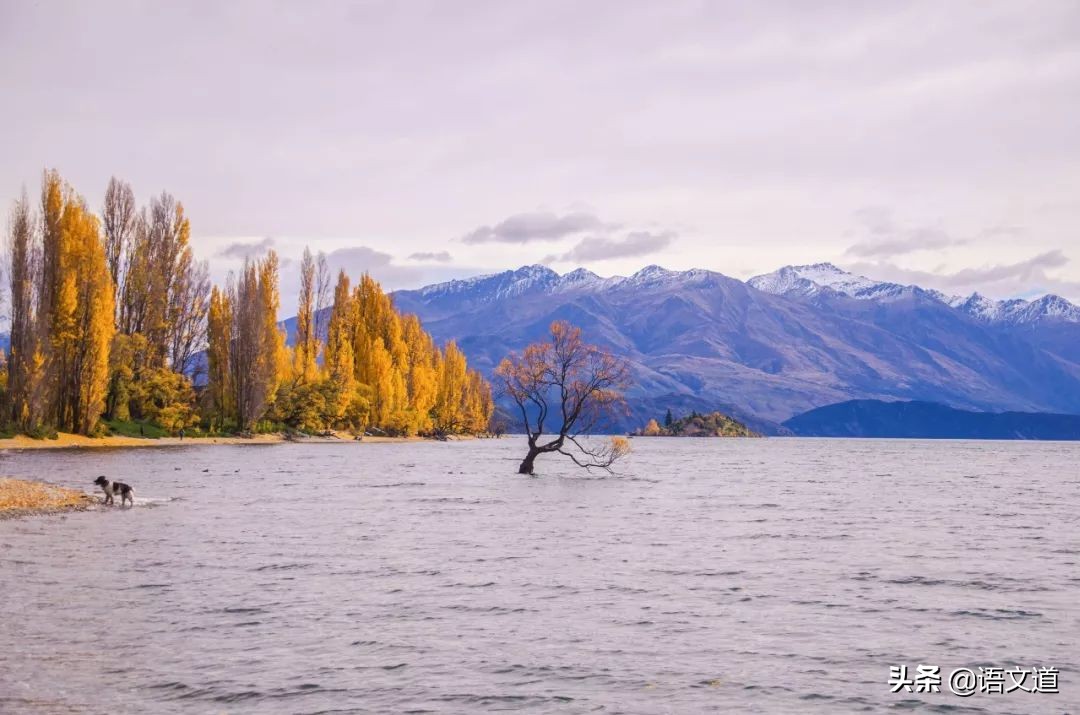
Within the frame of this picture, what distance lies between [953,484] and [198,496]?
216ft

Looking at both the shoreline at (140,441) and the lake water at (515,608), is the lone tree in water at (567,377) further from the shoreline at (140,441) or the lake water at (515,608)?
the shoreline at (140,441)

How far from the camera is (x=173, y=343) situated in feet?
388

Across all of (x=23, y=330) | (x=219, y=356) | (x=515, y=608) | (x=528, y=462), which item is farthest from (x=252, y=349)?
(x=515, y=608)

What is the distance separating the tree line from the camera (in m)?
91.8

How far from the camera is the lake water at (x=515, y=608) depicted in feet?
53.3

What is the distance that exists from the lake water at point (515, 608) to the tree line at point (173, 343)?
4899 centimetres

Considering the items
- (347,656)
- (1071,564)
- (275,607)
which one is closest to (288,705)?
(347,656)

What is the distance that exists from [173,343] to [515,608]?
105 metres

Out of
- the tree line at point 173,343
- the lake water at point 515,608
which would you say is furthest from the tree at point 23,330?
the lake water at point 515,608

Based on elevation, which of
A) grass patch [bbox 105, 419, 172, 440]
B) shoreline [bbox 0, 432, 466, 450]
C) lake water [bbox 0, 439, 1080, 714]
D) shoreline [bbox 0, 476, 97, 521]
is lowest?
lake water [bbox 0, 439, 1080, 714]

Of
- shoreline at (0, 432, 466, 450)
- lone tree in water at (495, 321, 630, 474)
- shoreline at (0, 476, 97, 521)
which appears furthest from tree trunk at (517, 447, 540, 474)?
shoreline at (0, 432, 466, 450)

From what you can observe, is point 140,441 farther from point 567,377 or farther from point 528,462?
point 567,377

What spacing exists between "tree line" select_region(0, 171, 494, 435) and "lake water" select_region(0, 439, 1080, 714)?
48994 millimetres

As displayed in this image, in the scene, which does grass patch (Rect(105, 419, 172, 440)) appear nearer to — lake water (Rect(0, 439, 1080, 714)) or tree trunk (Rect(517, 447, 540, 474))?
tree trunk (Rect(517, 447, 540, 474))
